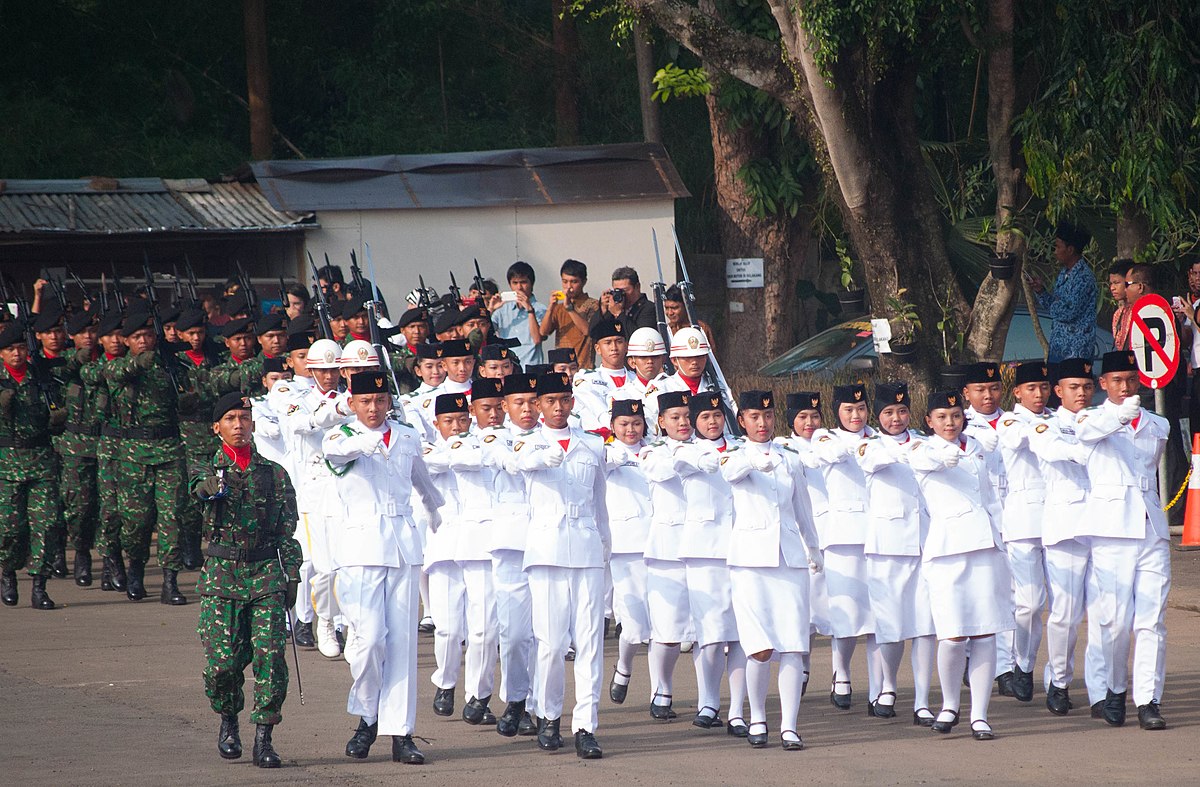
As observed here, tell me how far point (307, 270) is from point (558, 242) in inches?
118

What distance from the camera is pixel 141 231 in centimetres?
1833

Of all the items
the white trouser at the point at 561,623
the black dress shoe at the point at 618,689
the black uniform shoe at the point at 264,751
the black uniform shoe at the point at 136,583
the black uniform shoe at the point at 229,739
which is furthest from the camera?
the black uniform shoe at the point at 136,583

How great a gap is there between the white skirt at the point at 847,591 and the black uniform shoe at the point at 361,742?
2.68 m

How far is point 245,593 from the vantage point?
7965 millimetres

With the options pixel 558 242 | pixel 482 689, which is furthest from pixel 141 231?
pixel 482 689

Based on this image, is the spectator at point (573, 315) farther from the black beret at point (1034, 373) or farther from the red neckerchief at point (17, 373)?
the black beret at point (1034, 373)

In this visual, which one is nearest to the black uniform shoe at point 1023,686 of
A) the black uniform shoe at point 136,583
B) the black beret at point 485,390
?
the black beret at point 485,390

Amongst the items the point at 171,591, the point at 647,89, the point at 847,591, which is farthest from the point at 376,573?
the point at 647,89

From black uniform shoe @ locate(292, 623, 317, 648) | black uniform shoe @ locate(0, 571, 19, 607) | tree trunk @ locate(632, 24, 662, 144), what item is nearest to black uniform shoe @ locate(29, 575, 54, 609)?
black uniform shoe @ locate(0, 571, 19, 607)

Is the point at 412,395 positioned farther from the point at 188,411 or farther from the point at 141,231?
the point at 141,231

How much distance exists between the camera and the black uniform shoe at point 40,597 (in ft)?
40.8

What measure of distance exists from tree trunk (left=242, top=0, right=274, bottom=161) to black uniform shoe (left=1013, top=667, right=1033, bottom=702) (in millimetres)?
16778

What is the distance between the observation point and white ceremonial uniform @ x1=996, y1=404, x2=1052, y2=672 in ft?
31.6

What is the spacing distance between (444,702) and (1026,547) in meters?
3.40
